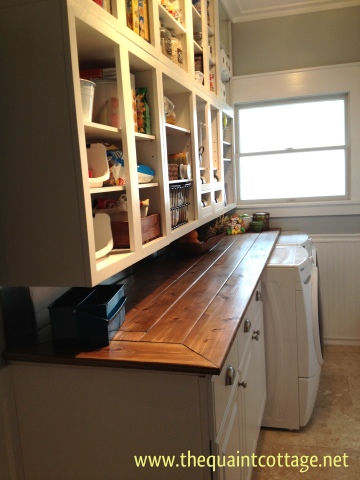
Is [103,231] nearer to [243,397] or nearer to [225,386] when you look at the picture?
[225,386]

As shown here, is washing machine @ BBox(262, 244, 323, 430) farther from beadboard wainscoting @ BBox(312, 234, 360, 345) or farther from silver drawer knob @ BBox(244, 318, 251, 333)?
beadboard wainscoting @ BBox(312, 234, 360, 345)

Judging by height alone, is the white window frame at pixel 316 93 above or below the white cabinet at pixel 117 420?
above

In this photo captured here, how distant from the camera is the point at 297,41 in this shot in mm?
3586

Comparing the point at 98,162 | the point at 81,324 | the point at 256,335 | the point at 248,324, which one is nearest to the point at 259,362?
the point at 256,335

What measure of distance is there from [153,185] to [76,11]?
2.41 ft

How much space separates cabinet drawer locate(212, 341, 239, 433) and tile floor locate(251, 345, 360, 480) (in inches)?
35.1

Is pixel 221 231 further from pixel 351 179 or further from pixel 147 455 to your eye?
pixel 147 455

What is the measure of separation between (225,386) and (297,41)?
10.2 feet

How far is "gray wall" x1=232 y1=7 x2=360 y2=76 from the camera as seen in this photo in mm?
3486

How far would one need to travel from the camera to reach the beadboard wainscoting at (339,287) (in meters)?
3.62

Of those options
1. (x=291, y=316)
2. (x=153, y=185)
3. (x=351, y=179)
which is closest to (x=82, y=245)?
(x=153, y=185)

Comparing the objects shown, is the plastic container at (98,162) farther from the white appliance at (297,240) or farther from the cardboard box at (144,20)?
the white appliance at (297,240)

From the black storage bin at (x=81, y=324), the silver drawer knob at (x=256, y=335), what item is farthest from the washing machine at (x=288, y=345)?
the black storage bin at (x=81, y=324)

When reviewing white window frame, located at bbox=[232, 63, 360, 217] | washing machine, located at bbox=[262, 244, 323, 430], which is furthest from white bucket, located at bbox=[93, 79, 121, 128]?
white window frame, located at bbox=[232, 63, 360, 217]
